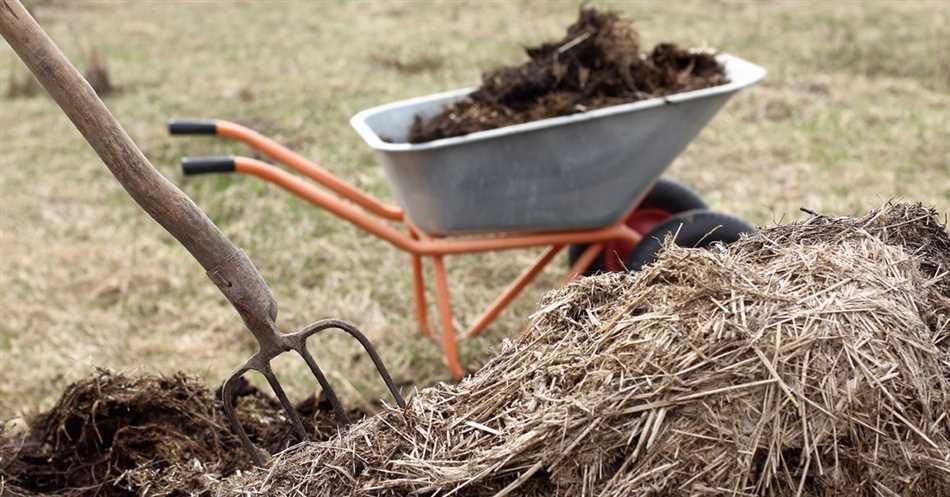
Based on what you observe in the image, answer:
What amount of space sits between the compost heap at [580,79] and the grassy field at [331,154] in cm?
77

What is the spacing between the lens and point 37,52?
1.68m

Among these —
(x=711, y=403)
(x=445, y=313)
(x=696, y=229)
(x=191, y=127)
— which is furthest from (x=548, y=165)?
(x=711, y=403)

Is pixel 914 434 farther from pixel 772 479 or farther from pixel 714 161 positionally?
pixel 714 161

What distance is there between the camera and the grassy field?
158 inches

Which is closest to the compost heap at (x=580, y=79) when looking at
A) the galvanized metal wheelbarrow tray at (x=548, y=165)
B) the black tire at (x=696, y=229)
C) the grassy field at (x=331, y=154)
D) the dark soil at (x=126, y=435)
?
the galvanized metal wheelbarrow tray at (x=548, y=165)

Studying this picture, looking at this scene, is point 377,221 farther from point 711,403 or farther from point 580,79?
point 711,403

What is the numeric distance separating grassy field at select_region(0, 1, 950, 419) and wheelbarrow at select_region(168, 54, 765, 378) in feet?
1.66

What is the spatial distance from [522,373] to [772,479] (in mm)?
446

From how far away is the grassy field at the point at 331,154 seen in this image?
13.1 feet

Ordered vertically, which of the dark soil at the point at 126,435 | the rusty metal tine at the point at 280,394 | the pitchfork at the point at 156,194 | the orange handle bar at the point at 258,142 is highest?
the pitchfork at the point at 156,194

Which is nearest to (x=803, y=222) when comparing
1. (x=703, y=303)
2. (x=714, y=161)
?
(x=703, y=303)

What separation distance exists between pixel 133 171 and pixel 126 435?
87 centimetres

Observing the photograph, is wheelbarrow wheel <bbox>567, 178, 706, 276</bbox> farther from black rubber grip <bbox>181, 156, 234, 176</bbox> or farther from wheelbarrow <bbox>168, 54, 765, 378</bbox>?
black rubber grip <bbox>181, 156, 234, 176</bbox>

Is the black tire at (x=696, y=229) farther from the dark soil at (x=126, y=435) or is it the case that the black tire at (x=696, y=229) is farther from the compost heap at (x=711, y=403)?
the compost heap at (x=711, y=403)
